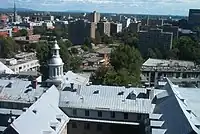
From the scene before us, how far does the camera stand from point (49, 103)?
34688mm

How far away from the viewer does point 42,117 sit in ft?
101

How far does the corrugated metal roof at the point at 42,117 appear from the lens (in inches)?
1063

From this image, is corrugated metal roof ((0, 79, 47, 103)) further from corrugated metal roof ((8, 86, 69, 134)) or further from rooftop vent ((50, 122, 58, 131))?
rooftop vent ((50, 122, 58, 131))

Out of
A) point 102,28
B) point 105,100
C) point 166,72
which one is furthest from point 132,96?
point 102,28

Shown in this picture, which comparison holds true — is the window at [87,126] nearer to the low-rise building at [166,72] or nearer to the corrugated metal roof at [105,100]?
the corrugated metal roof at [105,100]

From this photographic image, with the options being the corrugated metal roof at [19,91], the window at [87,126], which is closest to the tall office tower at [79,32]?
the corrugated metal roof at [19,91]

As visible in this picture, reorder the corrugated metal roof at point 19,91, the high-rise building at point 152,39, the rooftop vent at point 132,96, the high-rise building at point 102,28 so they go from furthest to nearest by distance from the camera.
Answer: the high-rise building at point 102,28 < the high-rise building at point 152,39 < the corrugated metal roof at point 19,91 < the rooftop vent at point 132,96

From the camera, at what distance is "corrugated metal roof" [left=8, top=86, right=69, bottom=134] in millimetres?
27011

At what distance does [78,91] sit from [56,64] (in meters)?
4.48

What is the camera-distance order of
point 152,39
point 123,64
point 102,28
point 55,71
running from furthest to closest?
point 102,28, point 152,39, point 123,64, point 55,71

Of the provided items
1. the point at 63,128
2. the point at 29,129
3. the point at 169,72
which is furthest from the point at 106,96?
the point at 169,72

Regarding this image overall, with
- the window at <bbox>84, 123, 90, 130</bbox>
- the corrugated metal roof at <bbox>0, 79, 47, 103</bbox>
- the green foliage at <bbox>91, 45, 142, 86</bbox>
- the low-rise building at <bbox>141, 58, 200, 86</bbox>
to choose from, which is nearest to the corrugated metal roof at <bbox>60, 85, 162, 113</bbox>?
the window at <bbox>84, 123, 90, 130</bbox>

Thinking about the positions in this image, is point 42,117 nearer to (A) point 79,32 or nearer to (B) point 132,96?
(B) point 132,96

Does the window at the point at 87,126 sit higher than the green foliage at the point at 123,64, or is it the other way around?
the green foliage at the point at 123,64
